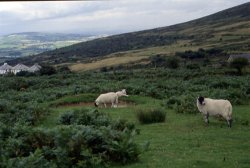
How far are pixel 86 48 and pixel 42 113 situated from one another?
16620cm

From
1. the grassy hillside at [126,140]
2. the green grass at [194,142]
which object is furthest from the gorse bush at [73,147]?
the green grass at [194,142]

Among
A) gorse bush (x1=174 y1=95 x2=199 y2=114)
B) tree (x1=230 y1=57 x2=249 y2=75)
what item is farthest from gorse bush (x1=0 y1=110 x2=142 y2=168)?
tree (x1=230 y1=57 x2=249 y2=75)

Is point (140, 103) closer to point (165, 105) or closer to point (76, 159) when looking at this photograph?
point (165, 105)

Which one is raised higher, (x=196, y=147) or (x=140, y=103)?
(x=196, y=147)

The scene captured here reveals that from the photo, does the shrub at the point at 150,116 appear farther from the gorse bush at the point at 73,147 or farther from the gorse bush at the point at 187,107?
the gorse bush at the point at 73,147

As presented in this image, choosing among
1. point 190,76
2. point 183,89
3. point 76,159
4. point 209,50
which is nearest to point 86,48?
point 209,50

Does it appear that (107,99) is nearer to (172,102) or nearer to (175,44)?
(172,102)

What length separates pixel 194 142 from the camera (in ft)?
44.9

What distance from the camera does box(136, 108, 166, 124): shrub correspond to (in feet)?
63.1

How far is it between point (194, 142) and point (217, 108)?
14.1ft

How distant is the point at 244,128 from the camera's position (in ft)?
55.1

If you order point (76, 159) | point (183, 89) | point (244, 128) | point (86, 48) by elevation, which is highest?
point (76, 159)

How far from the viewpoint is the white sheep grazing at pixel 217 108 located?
1727 cm

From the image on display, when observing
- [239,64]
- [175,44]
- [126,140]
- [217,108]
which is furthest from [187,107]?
[175,44]
